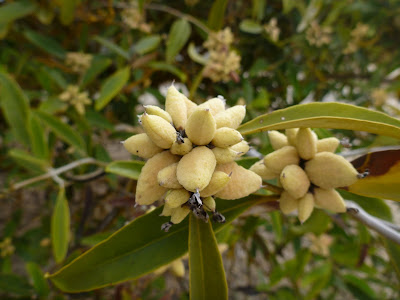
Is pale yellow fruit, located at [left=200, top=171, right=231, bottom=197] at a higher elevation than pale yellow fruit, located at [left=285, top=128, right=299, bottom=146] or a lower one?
lower

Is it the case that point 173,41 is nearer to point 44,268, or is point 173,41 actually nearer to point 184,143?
point 184,143

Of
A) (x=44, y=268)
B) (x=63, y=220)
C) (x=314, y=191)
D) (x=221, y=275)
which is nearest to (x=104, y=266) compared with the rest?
(x=221, y=275)

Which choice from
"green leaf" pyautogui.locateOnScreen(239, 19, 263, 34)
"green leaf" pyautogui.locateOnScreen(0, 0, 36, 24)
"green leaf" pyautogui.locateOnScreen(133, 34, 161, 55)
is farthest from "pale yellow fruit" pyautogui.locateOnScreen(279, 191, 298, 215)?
"green leaf" pyautogui.locateOnScreen(0, 0, 36, 24)

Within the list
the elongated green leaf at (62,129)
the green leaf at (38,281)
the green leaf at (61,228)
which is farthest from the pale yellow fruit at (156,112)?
the green leaf at (38,281)

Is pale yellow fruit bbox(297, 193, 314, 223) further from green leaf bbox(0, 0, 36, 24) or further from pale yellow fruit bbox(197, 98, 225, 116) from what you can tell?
green leaf bbox(0, 0, 36, 24)

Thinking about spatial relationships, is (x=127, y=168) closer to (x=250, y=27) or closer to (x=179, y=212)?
(x=179, y=212)

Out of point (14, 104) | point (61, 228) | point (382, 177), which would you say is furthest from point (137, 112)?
point (382, 177)

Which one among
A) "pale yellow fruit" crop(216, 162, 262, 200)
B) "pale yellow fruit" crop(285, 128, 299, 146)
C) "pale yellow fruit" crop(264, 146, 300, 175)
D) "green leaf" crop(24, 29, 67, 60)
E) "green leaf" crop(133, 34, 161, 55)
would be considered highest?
"green leaf" crop(24, 29, 67, 60)
